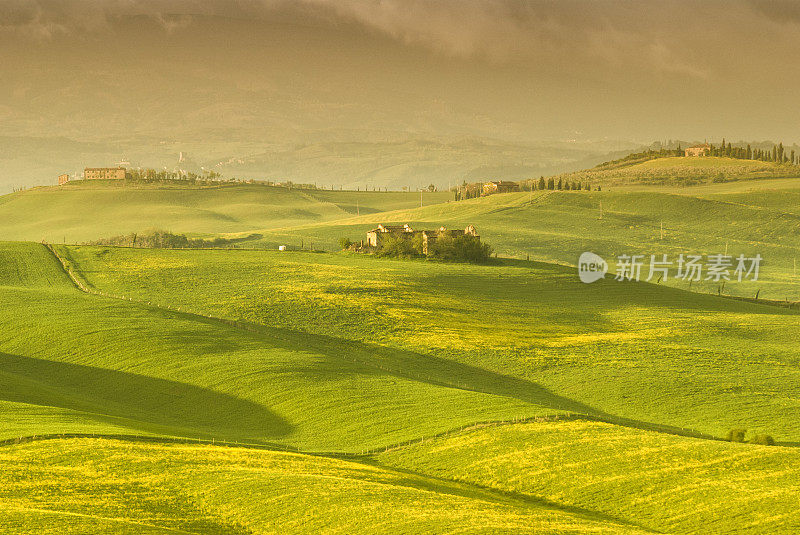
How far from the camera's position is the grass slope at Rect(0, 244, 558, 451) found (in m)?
56.8

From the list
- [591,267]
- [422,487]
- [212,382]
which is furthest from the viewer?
[591,267]

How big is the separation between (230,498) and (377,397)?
28225mm

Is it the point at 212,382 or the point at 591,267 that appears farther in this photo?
the point at 591,267

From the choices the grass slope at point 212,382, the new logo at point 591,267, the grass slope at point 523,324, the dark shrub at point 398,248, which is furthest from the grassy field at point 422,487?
the dark shrub at point 398,248

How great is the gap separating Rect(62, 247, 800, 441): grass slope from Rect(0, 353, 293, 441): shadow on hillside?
59.4ft

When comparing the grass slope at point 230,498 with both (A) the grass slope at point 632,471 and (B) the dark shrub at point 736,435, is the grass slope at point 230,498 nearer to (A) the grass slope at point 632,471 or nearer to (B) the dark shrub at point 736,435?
(A) the grass slope at point 632,471

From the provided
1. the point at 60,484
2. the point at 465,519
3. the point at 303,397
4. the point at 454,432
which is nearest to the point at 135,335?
the point at 303,397

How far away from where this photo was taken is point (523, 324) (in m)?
98.1

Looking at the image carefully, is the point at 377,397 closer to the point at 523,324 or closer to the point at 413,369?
the point at 413,369

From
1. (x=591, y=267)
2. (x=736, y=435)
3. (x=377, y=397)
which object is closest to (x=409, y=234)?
(x=591, y=267)

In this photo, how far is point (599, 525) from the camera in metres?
36.2

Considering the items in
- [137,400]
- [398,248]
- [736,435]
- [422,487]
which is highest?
[398,248]

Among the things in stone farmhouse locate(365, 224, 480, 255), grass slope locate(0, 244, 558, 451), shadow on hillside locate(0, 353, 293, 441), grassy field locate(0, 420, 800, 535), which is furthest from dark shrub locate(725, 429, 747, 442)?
stone farmhouse locate(365, 224, 480, 255)

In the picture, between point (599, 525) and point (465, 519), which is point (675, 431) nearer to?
point (599, 525)
